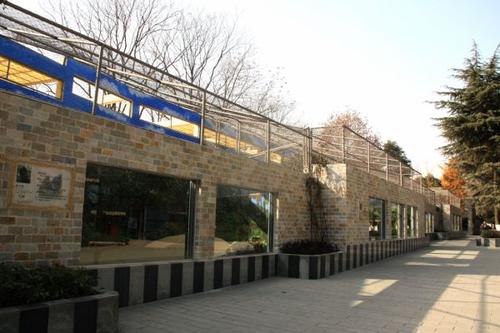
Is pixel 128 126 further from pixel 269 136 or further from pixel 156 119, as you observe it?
pixel 269 136

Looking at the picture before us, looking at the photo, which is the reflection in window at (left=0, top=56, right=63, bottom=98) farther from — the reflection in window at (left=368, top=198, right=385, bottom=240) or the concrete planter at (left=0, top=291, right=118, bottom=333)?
the reflection in window at (left=368, top=198, right=385, bottom=240)

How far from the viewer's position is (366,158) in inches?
546

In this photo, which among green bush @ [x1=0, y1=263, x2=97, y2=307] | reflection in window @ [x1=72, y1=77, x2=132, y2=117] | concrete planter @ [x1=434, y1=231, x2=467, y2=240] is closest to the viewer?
green bush @ [x1=0, y1=263, x2=97, y2=307]

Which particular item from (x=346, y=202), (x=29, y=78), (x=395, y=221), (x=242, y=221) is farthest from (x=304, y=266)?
(x=395, y=221)

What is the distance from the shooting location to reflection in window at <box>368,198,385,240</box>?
13531mm

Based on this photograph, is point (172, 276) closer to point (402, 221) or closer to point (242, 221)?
point (242, 221)

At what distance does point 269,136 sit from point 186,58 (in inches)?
585

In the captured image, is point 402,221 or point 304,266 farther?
point 402,221

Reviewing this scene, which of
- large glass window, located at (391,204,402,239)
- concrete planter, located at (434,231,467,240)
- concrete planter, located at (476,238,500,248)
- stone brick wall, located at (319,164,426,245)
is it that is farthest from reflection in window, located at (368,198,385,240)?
concrete planter, located at (434,231,467,240)

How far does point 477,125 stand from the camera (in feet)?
72.5

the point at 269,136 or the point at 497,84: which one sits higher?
the point at 497,84

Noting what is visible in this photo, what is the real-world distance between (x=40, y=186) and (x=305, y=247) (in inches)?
245

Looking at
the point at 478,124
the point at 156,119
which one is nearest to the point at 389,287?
the point at 156,119

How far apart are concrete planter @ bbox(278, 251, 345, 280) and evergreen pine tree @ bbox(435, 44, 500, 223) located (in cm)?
1582
